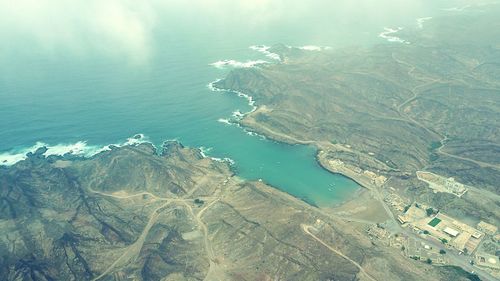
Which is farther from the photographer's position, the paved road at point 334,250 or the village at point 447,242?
the village at point 447,242

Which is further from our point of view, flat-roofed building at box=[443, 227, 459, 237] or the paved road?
flat-roofed building at box=[443, 227, 459, 237]

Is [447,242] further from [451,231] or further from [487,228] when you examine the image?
[487,228]

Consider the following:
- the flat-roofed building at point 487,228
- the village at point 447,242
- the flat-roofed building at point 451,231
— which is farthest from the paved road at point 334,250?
the flat-roofed building at point 487,228

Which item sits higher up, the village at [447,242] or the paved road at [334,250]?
the paved road at [334,250]

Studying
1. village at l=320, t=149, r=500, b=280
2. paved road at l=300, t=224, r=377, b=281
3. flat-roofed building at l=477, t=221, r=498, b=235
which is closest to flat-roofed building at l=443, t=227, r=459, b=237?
village at l=320, t=149, r=500, b=280

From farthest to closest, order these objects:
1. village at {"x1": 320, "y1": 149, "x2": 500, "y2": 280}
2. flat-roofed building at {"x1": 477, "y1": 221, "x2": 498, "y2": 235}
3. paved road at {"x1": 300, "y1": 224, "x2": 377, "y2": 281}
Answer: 1. flat-roofed building at {"x1": 477, "y1": 221, "x2": 498, "y2": 235}
2. village at {"x1": 320, "y1": 149, "x2": 500, "y2": 280}
3. paved road at {"x1": 300, "y1": 224, "x2": 377, "y2": 281}

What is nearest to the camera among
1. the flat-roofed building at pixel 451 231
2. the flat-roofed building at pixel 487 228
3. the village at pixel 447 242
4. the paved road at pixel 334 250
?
the paved road at pixel 334 250

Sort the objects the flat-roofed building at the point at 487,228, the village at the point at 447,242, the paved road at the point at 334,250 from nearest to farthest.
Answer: the paved road at the point at 334,250, the village at the point at 447,242, the flat-roofed building at the point at 487,228

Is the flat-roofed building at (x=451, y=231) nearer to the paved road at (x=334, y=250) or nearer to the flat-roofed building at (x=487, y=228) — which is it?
the flat-roofed building at (x=487, y=228)

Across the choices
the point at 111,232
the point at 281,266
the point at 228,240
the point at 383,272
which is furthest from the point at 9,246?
the point at 383,272

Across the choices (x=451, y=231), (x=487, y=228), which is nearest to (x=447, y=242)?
(x=451, y=231)

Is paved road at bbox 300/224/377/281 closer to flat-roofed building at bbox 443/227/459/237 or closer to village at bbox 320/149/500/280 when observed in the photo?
village at bbox 320/149/500/280

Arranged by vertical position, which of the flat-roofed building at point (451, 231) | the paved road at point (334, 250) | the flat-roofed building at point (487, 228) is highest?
the paved road at point (334, 250)
